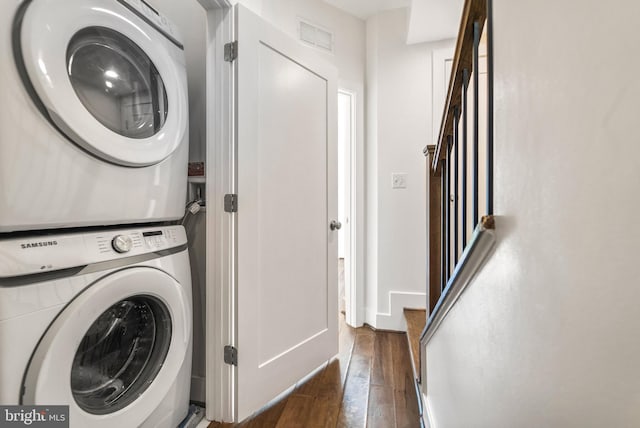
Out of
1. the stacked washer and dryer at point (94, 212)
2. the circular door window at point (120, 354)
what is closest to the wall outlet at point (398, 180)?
the stacked washer and dryer at point (94, 212)

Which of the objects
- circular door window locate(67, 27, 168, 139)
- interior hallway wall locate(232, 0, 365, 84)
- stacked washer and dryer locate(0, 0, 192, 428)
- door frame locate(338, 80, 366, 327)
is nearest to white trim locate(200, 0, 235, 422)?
stacked washer and dryer locate(0, 0, 192, 428)

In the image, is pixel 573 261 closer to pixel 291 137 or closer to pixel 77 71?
pixel 77 71

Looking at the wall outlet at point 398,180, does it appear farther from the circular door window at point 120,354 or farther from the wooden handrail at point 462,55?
the circular door window at point 120,354

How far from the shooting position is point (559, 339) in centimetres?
37

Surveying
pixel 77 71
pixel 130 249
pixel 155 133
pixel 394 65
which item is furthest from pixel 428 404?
pixel 394 65

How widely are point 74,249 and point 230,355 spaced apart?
0.83 meters

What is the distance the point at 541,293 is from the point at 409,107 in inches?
89.5

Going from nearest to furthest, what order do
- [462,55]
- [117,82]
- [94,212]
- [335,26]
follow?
[462,55] < [94,212] < [117,82] < [335,26]

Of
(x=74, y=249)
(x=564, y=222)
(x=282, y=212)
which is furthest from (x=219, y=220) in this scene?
(x=564, y=222)

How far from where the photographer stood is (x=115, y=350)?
1108 mm

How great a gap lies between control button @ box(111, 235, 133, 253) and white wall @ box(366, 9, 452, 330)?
185 centimetres

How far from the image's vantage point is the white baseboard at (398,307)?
2.47m

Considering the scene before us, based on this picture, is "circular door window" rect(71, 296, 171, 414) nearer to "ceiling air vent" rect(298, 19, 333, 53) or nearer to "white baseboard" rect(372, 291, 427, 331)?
"white baseboard" rect(372, 291, 427, 331)

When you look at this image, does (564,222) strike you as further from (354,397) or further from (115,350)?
(354,397)
